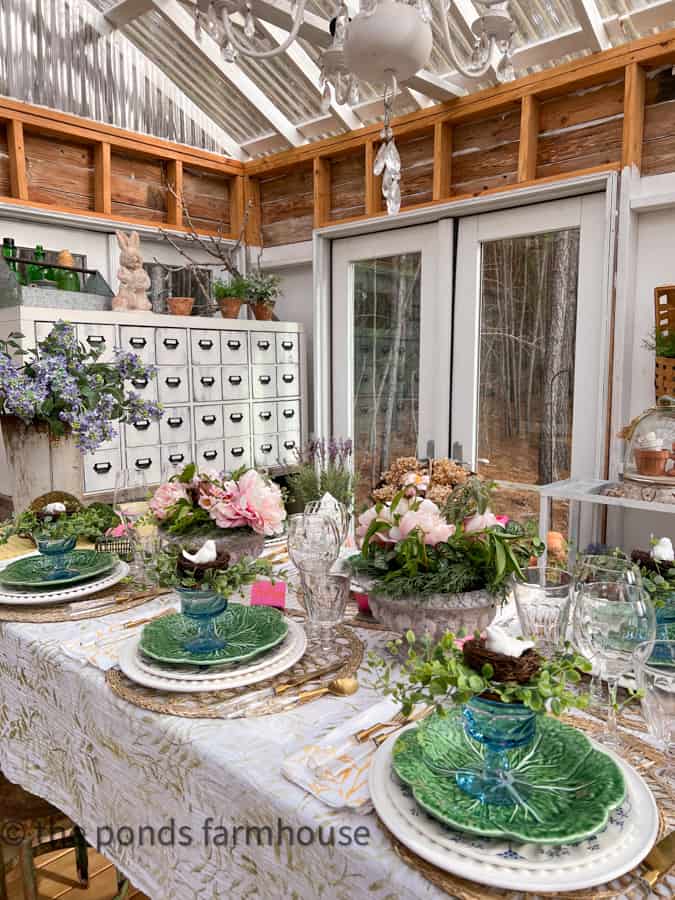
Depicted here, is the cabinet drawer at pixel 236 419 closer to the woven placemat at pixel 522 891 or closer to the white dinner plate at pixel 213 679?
the white dinner plate at pixel 213 679

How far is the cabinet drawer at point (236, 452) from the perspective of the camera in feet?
10.5

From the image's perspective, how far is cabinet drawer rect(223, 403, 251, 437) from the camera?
317 cm

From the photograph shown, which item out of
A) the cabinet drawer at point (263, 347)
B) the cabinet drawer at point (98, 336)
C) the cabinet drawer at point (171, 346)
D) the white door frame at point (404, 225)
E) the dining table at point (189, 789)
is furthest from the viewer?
the cabinet drawer at point (263, 347)

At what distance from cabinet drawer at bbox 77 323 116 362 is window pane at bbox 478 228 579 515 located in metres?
1.60

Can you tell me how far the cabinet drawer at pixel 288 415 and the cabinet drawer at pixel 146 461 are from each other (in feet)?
2.41

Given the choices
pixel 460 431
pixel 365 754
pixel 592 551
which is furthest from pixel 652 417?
pixel 365 754

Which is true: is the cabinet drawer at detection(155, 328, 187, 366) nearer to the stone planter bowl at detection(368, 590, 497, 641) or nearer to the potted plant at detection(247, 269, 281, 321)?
the potted plant at detection(247, 269, 281, 321)

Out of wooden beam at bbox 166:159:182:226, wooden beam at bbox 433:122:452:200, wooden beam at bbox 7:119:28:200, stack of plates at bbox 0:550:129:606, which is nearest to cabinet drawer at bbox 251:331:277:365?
wooden beam at bbox 166:159:182:226

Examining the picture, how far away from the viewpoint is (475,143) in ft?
9.55

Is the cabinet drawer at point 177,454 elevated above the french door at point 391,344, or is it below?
below

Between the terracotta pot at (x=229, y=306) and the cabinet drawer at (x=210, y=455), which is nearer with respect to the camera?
the cabinet drawer at (x=210, y=455)

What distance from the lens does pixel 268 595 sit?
1.20m
